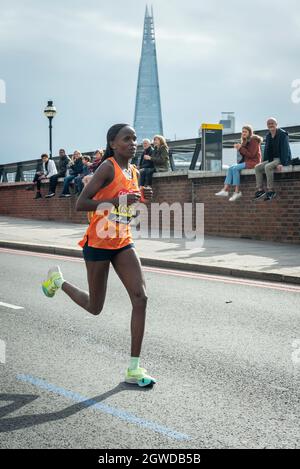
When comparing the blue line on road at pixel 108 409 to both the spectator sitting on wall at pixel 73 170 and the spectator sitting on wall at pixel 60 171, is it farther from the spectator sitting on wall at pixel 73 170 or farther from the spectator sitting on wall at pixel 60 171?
the spectator sitting on wall at pixel 60 171

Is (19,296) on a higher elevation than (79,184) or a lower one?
lower

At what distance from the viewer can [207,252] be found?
14.0m

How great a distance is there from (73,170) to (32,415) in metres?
18.3

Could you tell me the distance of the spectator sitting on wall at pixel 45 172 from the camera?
81.2 ft

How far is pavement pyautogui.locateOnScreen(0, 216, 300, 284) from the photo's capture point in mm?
11391

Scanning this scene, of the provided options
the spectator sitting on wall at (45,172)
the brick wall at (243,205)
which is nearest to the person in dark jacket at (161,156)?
the brick wall at (243,205)

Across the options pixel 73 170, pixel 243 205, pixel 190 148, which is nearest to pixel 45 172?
pixel 73 170

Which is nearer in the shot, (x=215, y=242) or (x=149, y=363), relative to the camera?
(x=149, y=363)

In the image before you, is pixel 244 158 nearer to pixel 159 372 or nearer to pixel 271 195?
pixel 271 195

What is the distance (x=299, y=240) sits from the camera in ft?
50.8

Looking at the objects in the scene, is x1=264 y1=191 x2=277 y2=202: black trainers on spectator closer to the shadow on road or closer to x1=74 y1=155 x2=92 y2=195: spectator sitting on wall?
x1=74 y1=155 x2=92 y2=195: spectator sitting on wall
